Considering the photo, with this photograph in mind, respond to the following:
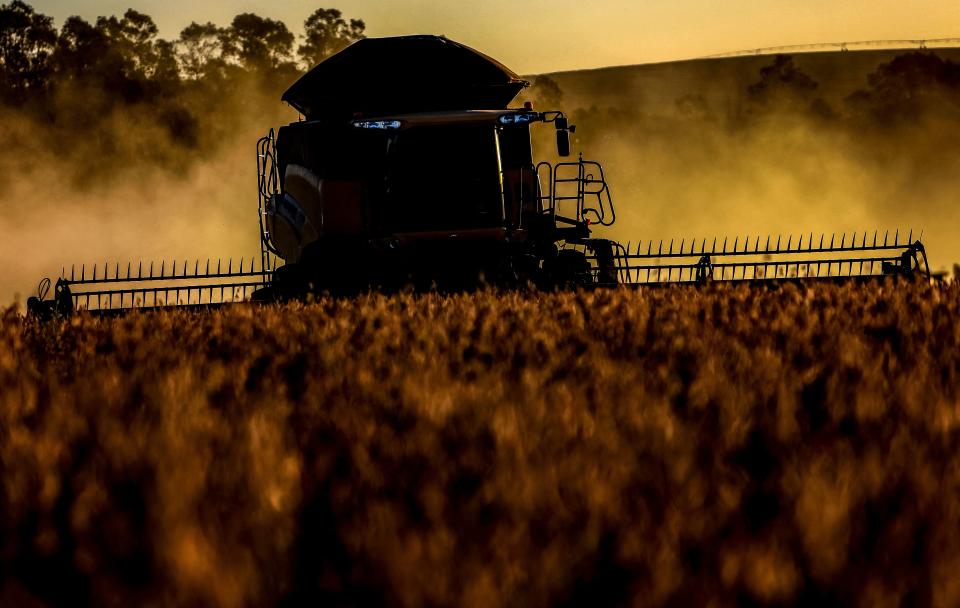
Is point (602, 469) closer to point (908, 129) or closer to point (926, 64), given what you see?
point (926, 64)

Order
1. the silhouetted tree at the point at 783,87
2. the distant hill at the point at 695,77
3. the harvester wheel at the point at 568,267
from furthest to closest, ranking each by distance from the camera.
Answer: the distant hill at the point at 695,77
the silhouetted tree at the point at 783,87
the harvester wheel at the point at 568,267

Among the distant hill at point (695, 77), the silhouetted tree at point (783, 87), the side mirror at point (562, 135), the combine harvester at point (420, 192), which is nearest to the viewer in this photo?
the side mirror at point (562, 135)

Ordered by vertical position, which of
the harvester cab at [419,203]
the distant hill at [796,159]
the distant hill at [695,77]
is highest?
the distant hill at [695,77]

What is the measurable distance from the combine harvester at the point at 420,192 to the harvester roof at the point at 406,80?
2 cm

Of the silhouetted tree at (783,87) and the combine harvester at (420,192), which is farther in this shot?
the silhouetted tree at (783,87)

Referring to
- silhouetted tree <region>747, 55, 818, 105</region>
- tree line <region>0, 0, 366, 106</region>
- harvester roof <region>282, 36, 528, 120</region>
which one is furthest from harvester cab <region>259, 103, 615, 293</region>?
silhouetted tree <region>747, 55, 818, 105</region>

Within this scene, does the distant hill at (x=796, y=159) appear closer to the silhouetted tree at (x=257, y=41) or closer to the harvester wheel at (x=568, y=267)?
the silhouetted tree at (x=257, y=41)

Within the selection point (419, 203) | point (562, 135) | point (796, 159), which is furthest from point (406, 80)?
point (796, 159)

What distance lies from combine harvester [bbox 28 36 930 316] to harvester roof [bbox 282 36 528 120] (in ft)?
0.05

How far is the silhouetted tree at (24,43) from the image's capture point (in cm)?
6494

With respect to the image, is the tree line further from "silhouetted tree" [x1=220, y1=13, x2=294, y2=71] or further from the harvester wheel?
the harvester wheel

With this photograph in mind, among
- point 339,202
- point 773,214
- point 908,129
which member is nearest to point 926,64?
point 908,129

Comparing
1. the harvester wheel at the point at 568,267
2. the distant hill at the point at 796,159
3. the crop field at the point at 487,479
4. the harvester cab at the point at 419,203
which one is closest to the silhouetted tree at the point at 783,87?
the distant hill at the point at 796,159

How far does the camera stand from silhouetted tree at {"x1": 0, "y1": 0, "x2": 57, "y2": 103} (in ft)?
213
